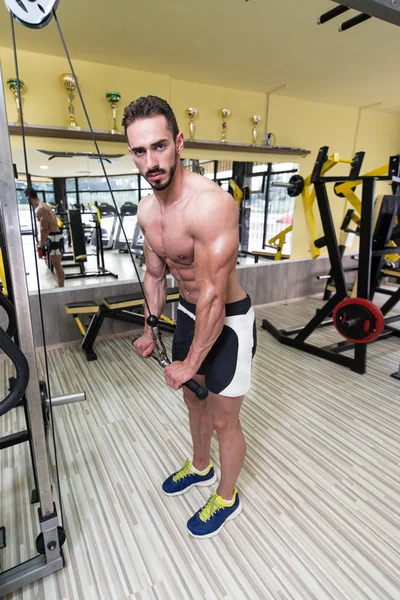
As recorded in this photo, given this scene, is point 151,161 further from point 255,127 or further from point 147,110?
point 255,127

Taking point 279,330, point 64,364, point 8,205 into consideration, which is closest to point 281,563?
point 8,205

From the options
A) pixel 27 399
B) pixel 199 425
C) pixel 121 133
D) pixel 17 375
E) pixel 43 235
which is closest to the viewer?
pixel 17 375

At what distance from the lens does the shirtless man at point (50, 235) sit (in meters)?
3.71

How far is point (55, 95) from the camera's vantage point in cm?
297

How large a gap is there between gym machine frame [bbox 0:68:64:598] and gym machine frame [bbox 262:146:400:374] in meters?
2.47

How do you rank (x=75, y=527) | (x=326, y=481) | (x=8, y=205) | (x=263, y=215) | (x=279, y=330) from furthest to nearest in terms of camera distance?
(x=263, y=215) → (x=279, y=330) → (x=326, y=481) → (x=75, y=527) → (x=8, y=205)

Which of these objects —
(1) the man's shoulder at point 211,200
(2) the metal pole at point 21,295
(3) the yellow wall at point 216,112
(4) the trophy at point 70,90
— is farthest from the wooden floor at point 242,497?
(3) the yellow wall at point 216,112

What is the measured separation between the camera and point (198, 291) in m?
1.31

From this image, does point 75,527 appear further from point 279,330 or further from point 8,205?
point 279,330

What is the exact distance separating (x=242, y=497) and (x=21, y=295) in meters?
1.40

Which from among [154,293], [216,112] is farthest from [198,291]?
[216,112]

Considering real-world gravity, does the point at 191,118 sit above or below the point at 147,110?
above

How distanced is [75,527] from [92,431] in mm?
658

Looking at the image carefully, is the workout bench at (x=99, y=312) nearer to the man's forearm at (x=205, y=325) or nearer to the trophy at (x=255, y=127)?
the man's forearm at (x=205, y=325)
